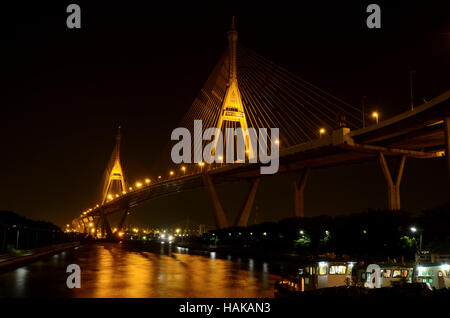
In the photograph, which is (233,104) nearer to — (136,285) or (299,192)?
(299,192)

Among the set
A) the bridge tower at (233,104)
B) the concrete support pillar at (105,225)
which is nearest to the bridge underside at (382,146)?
the bridge tower at (233,104)

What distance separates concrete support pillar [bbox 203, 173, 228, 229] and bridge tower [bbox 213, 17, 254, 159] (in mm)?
6186

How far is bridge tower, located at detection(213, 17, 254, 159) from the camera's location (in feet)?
158

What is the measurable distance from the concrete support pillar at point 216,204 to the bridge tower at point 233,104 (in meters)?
6.19

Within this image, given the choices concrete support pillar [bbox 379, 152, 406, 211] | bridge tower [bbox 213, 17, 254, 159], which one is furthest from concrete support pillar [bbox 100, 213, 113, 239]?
concrete support pillar [bbox 379, 152, 406, 211]

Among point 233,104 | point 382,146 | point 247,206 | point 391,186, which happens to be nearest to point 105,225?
point 247,206

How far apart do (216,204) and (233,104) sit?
44.4 ft

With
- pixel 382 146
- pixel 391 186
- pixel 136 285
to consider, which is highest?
pixel 382 146

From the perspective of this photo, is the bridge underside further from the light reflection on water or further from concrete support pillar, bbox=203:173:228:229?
the light reflection on water

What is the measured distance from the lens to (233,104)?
49.3 m

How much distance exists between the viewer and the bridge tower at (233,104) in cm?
4828

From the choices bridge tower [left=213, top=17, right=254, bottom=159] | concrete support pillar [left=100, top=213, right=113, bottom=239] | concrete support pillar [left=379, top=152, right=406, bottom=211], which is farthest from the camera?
concrete support pillar [left=100, top=213, right=113, bottom=239]

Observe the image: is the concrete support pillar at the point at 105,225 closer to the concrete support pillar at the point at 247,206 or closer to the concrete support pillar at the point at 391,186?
the concrete support pillar at the point at 247,206

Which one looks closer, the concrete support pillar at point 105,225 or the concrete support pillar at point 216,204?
the concrete support pillar at point 216,204
